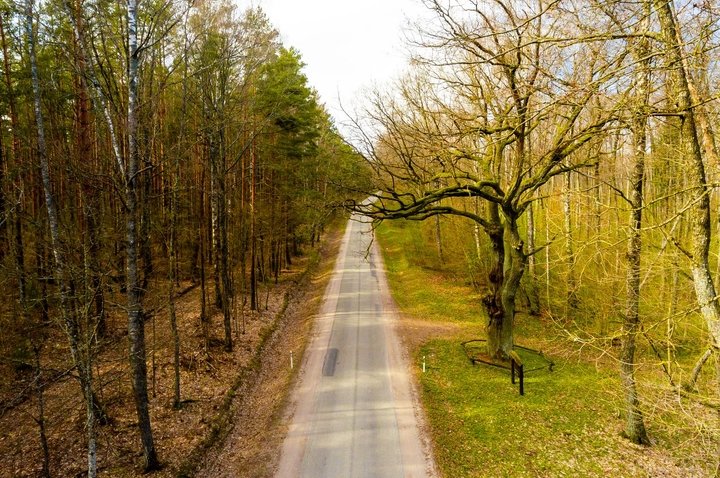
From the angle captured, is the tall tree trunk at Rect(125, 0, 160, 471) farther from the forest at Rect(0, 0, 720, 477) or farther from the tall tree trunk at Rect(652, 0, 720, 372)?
the tall tree trunk at Rect(652, 0, 720, 372)

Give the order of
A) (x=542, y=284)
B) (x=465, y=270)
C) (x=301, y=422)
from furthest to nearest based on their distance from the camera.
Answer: (x=465, y=270) < (x=542, y=284) < (x=301, y=422)

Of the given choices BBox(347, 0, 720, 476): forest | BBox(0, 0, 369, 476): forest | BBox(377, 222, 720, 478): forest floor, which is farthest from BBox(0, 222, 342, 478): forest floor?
BBox(347, 0, 720, 476): forest

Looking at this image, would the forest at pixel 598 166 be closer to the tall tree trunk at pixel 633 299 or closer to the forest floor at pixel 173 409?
the tall tree trunk at pixel 633 299

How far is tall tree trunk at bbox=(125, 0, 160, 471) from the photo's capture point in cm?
768

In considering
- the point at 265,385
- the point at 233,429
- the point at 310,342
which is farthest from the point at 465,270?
the point at 233,429

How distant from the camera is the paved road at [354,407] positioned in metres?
9.30

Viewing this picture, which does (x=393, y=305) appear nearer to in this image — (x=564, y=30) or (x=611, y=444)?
(x=611, y=444)

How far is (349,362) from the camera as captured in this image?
14.9 meters

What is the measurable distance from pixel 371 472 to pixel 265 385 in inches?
228

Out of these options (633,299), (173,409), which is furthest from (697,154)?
(173,409)

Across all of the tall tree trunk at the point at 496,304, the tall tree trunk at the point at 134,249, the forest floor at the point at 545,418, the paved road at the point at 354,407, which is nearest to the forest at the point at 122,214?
the tall tree trunk at the point at 134,249

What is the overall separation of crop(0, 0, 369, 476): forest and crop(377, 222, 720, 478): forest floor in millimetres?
6391

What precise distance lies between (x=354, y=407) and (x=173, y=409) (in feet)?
16.6

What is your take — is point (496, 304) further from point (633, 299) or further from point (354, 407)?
point (354, 407)
